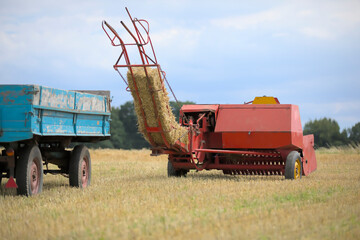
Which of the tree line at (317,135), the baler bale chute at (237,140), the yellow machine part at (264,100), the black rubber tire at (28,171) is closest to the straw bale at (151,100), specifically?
the baler bale chute at (237,140)

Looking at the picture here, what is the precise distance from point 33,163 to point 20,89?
5.10 feet

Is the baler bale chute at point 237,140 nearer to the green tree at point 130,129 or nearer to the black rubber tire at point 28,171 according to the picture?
the black rubber tire at point 28,171

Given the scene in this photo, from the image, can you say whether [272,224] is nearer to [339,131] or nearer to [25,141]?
[25,141]

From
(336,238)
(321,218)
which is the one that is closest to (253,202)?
(321,218)

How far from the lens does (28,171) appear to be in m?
10.8

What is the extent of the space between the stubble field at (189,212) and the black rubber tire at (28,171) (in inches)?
9.6

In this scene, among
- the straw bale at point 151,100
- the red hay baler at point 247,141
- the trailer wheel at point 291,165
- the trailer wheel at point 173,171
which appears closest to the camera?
the straw bale at point 151,100

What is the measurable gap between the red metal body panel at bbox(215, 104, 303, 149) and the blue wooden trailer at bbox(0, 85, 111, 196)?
10.6 feet

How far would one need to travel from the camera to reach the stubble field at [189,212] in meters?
7.04

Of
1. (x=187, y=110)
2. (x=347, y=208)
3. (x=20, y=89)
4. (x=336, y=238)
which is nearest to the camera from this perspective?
(x=336, y=238)

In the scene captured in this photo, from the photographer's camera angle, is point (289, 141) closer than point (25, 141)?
No

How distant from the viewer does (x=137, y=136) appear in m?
67.9

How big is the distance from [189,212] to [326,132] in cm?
5834

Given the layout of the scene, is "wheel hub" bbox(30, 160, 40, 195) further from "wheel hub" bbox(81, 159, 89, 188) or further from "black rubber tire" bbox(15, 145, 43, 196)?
"wheel hub" bbox(81, 159, 89, 188)
